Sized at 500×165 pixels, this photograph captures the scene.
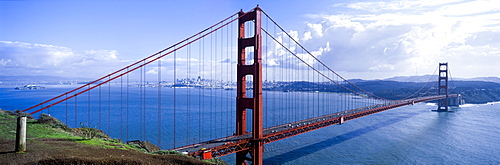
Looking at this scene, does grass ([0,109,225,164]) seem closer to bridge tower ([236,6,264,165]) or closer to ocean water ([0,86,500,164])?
ocean water ([0,86,500,164])

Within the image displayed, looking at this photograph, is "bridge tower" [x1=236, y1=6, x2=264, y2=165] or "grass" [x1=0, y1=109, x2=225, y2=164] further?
"bridge tower" [x1=236, y1=6, x2=264, y2=165]

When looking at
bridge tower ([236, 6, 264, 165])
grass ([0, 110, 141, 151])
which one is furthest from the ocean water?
bridge tower ([236, 6, 264, 165])

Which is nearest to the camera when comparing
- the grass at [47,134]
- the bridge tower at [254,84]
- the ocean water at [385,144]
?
the grass at [47,134]

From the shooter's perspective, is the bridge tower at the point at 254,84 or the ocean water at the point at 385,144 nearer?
the bridge tower at the point at 254,84

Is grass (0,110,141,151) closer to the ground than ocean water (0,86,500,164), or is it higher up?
higher up

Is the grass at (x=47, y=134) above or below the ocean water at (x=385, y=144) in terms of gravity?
above

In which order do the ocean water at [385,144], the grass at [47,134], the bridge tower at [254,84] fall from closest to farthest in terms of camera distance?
1. the grass at [47,134]
2. the bridge tower at [254,84]
3. the ocean water at [385,144]

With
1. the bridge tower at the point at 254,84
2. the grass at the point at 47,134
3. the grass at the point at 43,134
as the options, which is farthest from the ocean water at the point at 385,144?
the bridge tower at the point at 254,84

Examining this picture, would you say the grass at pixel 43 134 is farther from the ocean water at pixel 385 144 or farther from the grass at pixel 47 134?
the ocean water at pixel 385 144

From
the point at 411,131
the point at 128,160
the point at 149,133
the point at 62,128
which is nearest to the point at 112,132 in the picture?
the point at 149,133

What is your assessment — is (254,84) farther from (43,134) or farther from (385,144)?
(385,144)
